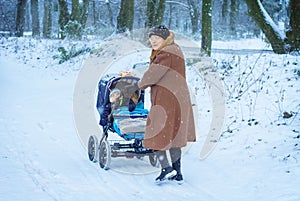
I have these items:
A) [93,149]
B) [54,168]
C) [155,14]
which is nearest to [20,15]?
[155,14]

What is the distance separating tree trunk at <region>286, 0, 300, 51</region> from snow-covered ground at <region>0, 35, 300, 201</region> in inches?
29.0

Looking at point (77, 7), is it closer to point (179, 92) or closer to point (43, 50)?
point (43, 50)

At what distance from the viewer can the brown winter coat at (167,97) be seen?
571 cm

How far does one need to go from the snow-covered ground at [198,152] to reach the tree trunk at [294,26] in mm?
736

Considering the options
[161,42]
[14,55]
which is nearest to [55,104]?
[161,42]

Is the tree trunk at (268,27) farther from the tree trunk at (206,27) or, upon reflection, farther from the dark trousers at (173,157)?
the dark trousers at (173,157)

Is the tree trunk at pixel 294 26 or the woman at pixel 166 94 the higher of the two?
the tree trunk at pixel 294 26

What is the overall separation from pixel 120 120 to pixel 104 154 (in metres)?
0.57

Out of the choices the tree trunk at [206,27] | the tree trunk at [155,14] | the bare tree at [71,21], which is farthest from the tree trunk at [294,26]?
the bare tree at [71,21]

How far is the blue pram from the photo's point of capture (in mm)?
6520

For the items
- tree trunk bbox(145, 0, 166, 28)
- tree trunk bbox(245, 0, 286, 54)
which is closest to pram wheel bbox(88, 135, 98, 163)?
tree trunk bbox(245, 0, 286, 54)

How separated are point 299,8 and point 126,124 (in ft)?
25.2

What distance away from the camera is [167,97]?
5781mm

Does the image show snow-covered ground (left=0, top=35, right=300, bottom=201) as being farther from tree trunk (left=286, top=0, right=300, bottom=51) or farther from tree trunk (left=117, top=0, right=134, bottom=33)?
tree trunk (left=117, top=0, right=134, bottom=33)
